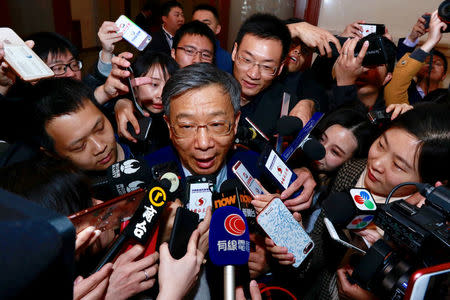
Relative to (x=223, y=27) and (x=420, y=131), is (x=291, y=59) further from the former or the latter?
(x=223, y=27)

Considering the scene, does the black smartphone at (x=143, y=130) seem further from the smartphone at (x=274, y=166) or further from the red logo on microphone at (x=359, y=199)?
the red logo on microphone at (x=359, y=199)

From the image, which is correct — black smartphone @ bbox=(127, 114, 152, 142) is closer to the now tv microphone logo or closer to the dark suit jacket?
the now tv microphone logo

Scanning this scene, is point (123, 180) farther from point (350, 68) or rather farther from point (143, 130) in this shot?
point (350, 68)

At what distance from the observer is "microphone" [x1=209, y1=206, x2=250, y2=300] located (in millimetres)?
968

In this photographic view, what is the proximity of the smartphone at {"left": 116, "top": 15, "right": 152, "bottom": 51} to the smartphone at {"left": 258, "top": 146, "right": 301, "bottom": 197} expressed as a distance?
1.28 metres

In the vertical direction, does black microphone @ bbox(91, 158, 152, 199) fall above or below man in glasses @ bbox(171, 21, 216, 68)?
below

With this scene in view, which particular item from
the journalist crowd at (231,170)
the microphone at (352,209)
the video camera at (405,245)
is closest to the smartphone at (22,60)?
the journalist crowd at (231,170)

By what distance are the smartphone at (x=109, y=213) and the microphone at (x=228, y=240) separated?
30 cm

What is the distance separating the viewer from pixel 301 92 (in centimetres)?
275

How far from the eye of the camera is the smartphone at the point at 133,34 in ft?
6.95

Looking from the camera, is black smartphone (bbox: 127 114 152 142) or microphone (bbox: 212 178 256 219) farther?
black smartphone (bbox: 127 114 152 142)

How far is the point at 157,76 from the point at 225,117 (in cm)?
86

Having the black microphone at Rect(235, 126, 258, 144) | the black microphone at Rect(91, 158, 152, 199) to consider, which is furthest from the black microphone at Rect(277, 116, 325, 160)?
the black microphone at Rect(91, 158, 152, 199)

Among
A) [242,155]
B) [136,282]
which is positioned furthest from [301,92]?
[136,282]
